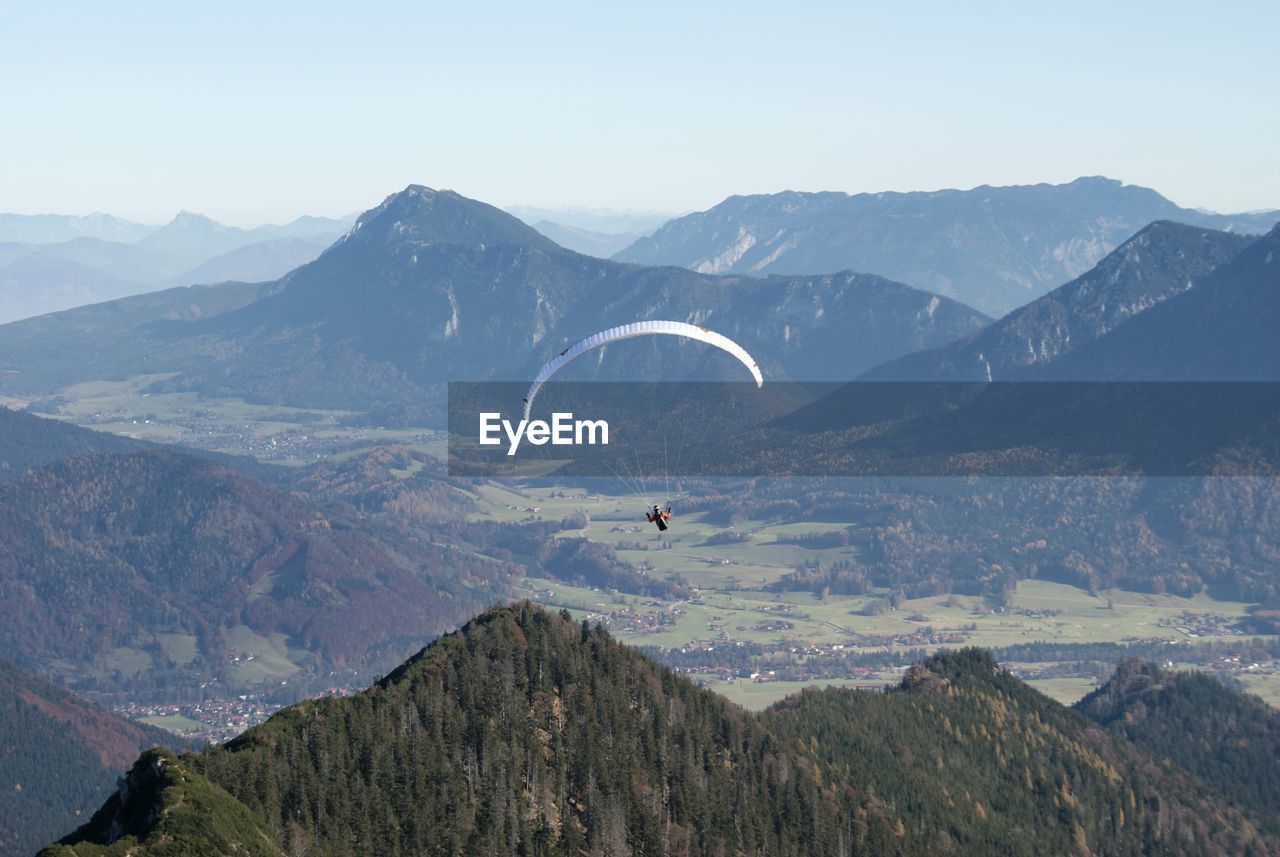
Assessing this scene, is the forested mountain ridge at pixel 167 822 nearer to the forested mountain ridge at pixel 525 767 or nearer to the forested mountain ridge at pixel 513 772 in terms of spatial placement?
the forested mountain ridge at pixel 513 772

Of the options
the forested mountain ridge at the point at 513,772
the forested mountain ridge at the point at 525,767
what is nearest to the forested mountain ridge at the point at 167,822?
the forested mountain ridge at the point at 513,772

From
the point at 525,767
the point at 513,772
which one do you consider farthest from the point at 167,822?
the point at 525,767

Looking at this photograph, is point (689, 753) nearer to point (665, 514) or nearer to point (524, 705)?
point (524, 705)

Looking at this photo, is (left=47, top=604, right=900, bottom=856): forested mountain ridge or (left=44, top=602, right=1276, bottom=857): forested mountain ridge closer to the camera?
(left=44, top=602, right=1276, bottom=857): forested mountain ridge

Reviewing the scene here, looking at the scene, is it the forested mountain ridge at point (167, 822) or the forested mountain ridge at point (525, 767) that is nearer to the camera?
the forested mountain ridge at point (167, 822)

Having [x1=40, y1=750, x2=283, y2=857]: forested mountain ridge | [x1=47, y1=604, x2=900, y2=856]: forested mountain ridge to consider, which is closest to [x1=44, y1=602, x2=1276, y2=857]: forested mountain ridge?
[x1=47, y1=604, x2=900, y2=856]: forested mountain ridge

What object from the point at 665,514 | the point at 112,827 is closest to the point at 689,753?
the point at 665,514

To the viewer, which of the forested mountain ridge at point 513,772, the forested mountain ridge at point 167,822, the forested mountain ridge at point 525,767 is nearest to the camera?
the forested mountain ridge at point 167,822

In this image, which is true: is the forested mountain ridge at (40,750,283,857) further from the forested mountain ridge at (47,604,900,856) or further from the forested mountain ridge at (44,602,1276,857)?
the forested mountain ridge at (47,604,900,856)

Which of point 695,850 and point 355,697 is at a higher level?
point 355,697

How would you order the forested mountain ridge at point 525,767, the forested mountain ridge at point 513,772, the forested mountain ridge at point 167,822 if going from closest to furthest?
the forested mountain ridge at point 167,822 < the forested mountain ridge at point 513,772 < the forested mountain ridge at point 525,767

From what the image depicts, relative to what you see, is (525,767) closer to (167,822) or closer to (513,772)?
(513,772)
